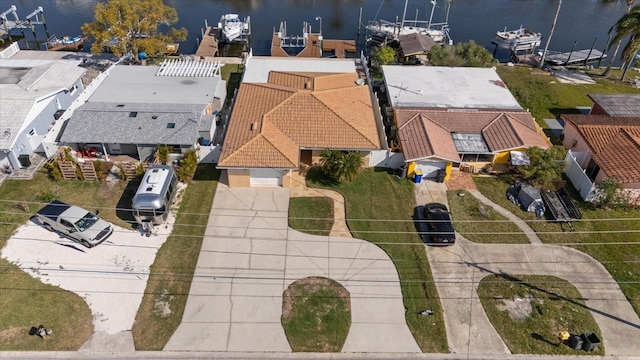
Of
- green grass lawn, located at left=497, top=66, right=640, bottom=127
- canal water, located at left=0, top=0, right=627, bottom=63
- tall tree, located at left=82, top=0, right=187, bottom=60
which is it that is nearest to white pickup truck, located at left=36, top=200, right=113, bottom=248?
tall tree, located at left=82, top=0, right=187, bottom=60

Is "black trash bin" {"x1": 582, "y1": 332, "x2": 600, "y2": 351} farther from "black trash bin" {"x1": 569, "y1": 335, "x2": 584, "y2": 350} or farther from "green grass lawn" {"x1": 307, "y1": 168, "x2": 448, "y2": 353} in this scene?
"green grass lawn" {"x1": 307, "y1": 168, "x2": 448, "y2": 353}

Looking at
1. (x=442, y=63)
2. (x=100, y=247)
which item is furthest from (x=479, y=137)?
(x=100, y=247)

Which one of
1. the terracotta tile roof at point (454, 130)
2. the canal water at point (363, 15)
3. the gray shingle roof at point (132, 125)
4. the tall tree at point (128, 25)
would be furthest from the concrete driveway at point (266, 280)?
the canal water at point (363, 15)

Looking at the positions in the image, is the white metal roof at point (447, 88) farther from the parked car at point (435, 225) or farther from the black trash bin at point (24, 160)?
the black trash bin at point (24, 160)

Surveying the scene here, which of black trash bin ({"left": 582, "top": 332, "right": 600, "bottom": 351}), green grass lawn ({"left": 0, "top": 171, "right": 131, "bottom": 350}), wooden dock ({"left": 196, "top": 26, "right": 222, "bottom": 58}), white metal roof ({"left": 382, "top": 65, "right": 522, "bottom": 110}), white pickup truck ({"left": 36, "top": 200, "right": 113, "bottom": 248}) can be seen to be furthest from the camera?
wooden dock ({"left": 196, "top": 26, "right": 222, "bottom": 58})

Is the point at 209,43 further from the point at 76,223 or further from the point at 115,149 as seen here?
the point at 76,223
